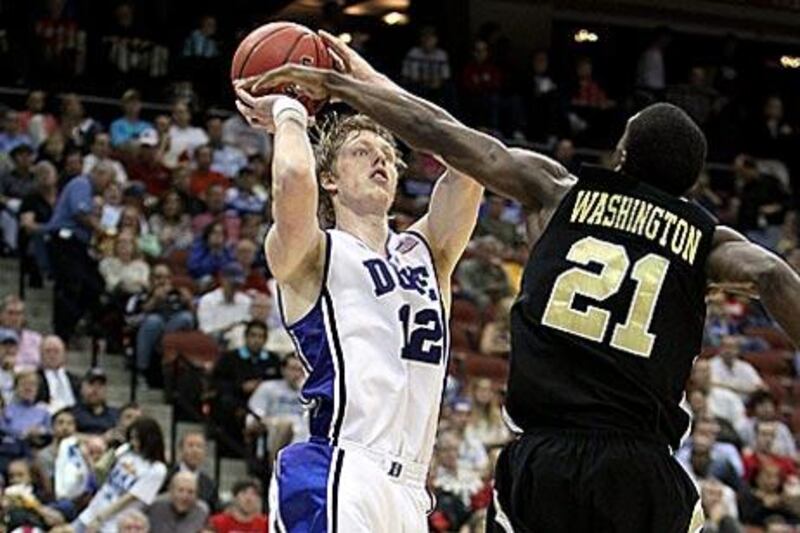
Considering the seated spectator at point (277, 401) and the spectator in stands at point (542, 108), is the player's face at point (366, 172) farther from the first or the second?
the spectator in stands at point (542, 108)

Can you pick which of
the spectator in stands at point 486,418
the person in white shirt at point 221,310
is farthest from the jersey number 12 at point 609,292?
the person in white shirt at point 221,310

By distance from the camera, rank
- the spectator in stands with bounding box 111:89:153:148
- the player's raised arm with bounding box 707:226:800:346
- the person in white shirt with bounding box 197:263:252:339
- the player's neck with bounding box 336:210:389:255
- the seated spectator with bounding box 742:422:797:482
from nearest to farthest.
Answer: the player's raised arm with bounding box 707:226:800:346 < the player's neck with bounding box 336:210:389:255 < the person in white shirt with bounding box 197:263:252:339 < the seated spectator with bounding box 742:422:797:482 < the spectator in stands with bounding box 111:89:153:148

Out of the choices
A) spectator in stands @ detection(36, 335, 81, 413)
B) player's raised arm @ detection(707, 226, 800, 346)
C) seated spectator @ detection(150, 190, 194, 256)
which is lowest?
spectator in stands @ detection(36, 335, 81, 413)

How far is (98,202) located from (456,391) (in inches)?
130

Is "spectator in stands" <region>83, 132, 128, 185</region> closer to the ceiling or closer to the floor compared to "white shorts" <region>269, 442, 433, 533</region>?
closer to the floor

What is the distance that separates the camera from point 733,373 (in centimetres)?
1652

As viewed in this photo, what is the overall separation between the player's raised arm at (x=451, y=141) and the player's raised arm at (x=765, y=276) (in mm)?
499

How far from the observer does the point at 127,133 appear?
57.1ft

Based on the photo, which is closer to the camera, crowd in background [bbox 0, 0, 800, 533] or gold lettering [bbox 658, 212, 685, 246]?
gold lettering [bbox 658, 212, 685, 246]

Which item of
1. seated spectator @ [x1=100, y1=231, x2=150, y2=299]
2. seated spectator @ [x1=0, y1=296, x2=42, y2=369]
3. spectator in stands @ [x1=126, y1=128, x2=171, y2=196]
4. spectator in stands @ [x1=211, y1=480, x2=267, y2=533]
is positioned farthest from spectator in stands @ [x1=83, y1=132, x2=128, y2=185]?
spectator in stands @ [x1=211, y1=480, x2=267, y2=533]

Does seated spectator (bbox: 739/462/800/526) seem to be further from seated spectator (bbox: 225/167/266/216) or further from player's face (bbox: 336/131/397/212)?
player's face (bbox: 336/131/397/212)

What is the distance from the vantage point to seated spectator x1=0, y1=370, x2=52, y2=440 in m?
12.6

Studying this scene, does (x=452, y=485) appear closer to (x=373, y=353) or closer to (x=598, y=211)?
(x=373, y=353)

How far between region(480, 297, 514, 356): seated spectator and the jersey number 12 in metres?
10.1
